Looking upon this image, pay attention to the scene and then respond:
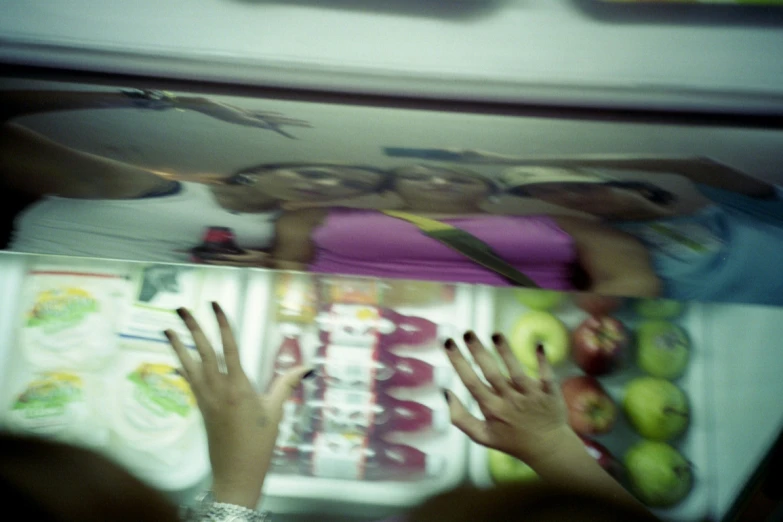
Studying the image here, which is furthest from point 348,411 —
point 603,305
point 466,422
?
point 603,305

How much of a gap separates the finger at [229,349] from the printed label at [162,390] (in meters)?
0.19

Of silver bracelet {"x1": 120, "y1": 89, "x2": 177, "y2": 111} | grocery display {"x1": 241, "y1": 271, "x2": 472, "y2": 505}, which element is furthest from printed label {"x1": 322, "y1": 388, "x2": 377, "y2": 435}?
silver bracelet {"x1": 120, "y1": 89, "x2": 177, "y2": 111}

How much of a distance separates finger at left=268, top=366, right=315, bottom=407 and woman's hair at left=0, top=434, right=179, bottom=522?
0.29 meters

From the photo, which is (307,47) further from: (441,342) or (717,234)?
(441,342)

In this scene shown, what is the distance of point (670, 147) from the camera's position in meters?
0.51

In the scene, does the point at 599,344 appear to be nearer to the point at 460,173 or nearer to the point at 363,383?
the point at 363,383

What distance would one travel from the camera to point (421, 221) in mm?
624

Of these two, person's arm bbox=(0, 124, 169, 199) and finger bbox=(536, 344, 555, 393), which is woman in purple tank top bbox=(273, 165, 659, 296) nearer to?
person's arm bbox=(0, 124, 169, 199)

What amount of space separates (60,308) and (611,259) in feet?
3.47

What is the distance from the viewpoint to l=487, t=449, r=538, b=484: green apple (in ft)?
3.15

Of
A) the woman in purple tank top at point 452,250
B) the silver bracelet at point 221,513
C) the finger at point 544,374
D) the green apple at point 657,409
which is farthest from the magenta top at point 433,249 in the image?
the green apple at point 657,409

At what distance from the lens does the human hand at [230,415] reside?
0.95 meters

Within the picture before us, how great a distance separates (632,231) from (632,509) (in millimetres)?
641

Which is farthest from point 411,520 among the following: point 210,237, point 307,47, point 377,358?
point 307,47
